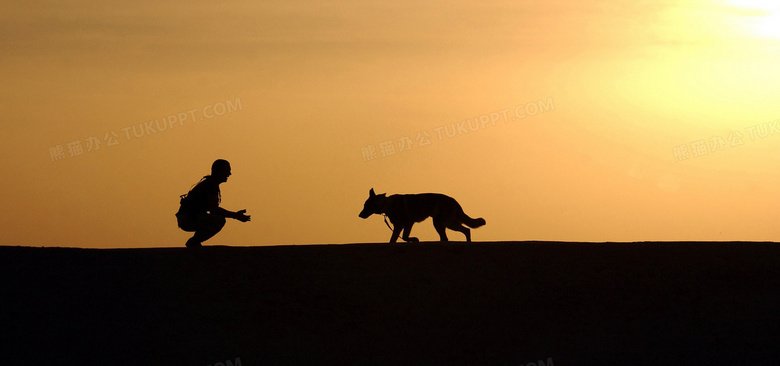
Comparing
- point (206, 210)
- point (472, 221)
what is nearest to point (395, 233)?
point (472, 221)

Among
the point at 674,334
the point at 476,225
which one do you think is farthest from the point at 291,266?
the point at 476,225

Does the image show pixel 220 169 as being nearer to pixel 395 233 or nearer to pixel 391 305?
pixel 391 305

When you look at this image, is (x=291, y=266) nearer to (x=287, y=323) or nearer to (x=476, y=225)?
(x=287, y=323)

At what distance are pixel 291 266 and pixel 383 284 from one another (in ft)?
4.19

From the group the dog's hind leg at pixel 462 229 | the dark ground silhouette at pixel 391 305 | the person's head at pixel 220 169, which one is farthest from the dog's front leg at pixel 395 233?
the person's head at pixel 220 169

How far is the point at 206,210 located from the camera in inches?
532

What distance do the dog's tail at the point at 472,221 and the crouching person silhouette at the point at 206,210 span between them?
5883 millimetres

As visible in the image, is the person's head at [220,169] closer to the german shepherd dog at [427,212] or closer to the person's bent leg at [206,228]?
the person's bent leg at [206,228]

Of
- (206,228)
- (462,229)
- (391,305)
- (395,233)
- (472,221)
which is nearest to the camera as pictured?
(391,305)

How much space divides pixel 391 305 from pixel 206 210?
3.60 metres

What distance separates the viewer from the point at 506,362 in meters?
9.81

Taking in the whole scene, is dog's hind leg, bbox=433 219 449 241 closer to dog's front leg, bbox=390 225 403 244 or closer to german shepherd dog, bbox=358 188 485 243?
german shepherd dog, bbox=358 188 485 243

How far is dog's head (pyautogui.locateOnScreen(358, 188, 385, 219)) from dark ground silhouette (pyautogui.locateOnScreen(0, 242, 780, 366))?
538 centimetres

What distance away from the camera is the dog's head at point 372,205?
1867 centimetres
